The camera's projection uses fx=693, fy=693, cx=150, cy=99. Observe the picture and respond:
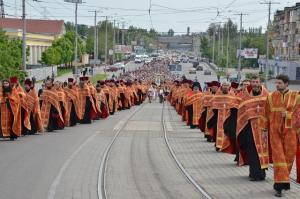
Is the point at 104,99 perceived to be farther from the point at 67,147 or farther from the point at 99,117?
the point at 67,147

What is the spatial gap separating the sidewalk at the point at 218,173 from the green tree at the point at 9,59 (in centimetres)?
2563

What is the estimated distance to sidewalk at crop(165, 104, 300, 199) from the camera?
11.9 meters

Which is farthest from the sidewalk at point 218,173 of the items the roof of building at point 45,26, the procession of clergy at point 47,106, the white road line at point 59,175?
the roof of building at point 45,26

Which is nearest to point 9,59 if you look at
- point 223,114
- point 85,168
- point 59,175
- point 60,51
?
point 223,114

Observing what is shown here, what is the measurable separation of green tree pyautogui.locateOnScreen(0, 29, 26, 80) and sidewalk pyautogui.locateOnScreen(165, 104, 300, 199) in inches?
1009

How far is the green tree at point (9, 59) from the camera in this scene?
154ft

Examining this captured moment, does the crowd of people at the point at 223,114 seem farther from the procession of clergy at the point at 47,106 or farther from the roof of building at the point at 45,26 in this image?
the roof of building at the point at 45,26

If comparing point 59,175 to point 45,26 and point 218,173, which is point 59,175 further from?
point 45,26

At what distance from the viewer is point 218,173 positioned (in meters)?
14.5

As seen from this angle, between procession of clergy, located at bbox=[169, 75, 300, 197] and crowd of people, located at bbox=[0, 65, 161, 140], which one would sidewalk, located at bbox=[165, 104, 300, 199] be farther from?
crowd of people, located at bbox=[0, 65, 161, 140]

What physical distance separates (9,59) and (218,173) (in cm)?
3875

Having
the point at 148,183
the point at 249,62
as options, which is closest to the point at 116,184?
the point at 148,183

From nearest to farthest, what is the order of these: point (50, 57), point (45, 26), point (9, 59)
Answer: point (9, 59), point (50, 57), point (45, 26)

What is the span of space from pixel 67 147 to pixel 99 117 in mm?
14633
